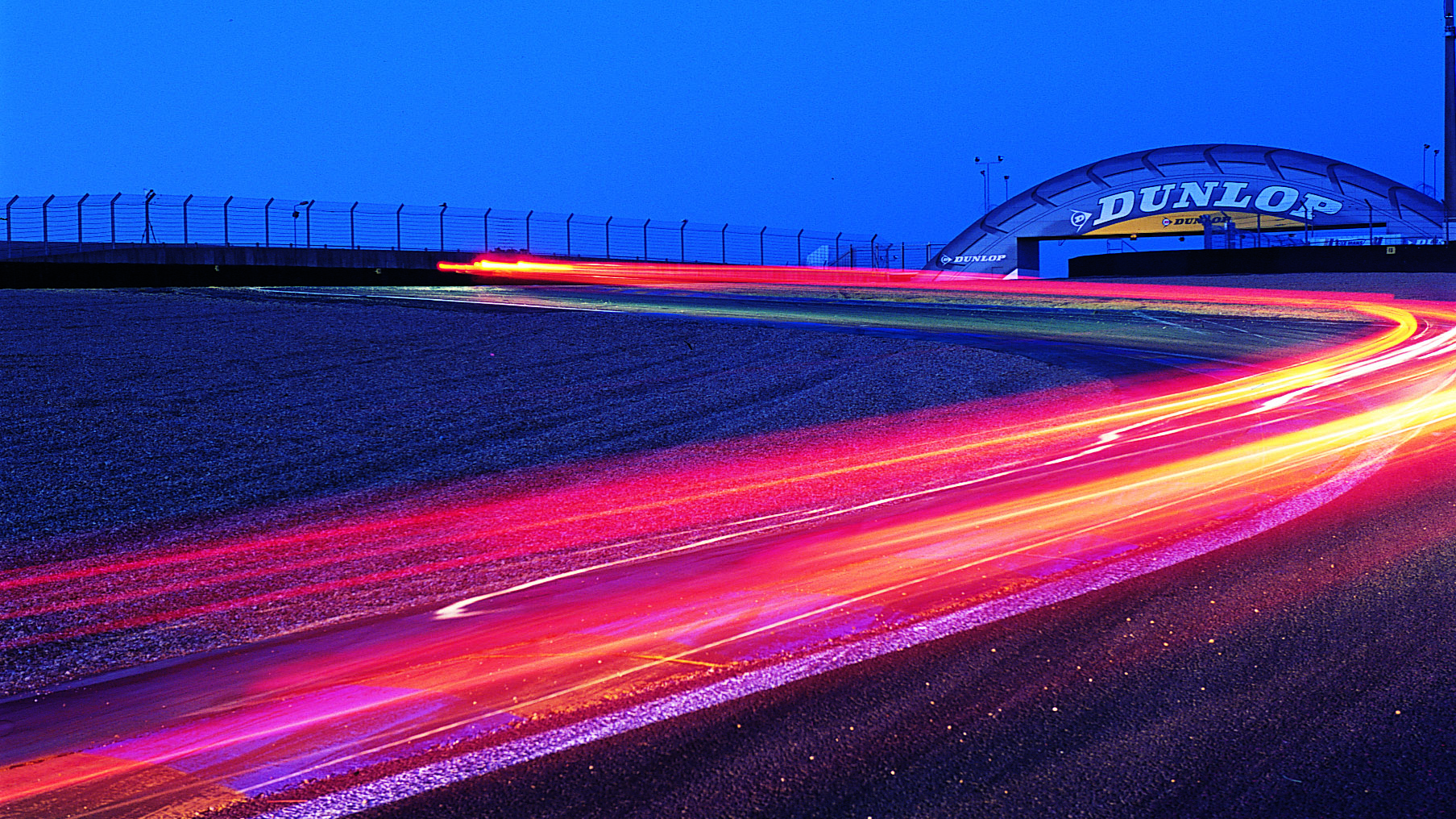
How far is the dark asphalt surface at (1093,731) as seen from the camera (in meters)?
3.03

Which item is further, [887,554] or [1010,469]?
[1010,469]

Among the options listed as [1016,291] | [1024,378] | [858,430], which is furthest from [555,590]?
[1016,291]

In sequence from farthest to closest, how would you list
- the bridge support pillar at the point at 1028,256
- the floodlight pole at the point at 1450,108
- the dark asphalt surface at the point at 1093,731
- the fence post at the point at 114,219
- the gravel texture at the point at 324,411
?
the bridge support pillar at the point at 1028,256
the floodlight pole at the point at 1450,108
the fence post at the point at 114,219
the gravel texture at the point at 324,411
the dark asphalt surface at the point at 1093,731

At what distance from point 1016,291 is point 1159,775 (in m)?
32.3

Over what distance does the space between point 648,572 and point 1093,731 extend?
2.49m

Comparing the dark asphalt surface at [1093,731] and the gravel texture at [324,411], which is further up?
the gravel texture at [324,411]

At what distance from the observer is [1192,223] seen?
71438mm

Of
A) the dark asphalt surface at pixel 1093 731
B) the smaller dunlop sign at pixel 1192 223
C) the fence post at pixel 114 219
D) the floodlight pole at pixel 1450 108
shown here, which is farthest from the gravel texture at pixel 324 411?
the smaller dunlop sign at pixel 1192 223

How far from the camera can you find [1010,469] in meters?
8.04

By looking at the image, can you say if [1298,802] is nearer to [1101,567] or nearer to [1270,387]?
[1101,567]

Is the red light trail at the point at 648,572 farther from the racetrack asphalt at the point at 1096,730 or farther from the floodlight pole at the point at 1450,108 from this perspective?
the floodlight pole at the point at 1450,108

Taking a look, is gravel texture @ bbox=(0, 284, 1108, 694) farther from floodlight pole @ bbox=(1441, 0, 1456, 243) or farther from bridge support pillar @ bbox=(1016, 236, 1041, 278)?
bridge support pillar @ bbox=(1016, 236, 1041, 278)

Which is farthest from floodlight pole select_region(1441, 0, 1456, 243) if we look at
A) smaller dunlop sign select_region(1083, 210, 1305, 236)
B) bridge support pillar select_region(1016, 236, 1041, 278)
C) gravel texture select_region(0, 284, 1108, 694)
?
gravel texture select_region(0, 284, 1108, 694)

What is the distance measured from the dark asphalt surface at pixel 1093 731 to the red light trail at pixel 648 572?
1.14ft
